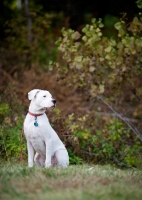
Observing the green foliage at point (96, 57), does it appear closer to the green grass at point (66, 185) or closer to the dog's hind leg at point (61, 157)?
the dog's hind leg at point (61, 157)

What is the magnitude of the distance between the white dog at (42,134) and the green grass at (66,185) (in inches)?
54.4

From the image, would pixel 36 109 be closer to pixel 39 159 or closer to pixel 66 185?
pixel 39 159

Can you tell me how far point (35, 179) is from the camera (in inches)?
274

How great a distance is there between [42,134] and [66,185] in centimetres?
242

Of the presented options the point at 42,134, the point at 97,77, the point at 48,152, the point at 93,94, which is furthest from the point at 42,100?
the point at 97,77

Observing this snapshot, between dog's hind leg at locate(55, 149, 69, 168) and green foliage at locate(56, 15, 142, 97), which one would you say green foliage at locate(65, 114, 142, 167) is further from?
dog's hind leg at locate(55, 149, 69, 168)

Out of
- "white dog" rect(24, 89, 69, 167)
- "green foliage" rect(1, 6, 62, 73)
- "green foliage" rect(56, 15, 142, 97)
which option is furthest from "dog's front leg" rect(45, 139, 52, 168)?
"green foliage" rect(1, 6, 62, 73)

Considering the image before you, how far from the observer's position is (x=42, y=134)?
905cm

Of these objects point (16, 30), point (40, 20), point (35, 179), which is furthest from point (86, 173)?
point (40, 20)

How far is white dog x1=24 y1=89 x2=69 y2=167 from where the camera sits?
9.07m

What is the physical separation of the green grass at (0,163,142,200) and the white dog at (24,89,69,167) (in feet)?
4.53

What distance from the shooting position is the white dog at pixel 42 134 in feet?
29.8

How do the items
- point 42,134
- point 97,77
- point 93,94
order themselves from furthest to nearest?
point 97,77, point 93,94, point 42,134

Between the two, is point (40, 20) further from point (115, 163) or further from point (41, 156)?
point (41, 156)
